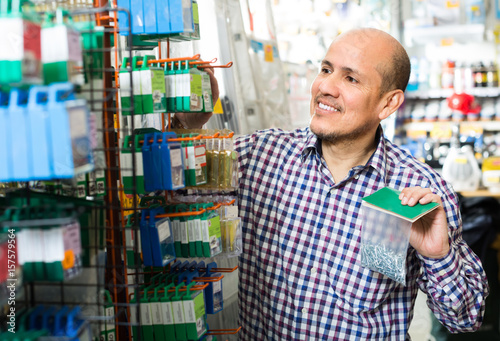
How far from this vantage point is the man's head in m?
2.11

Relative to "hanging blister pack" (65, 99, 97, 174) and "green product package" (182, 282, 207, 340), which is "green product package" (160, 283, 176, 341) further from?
"hanging blister pack" (65, 99, 97, 174)

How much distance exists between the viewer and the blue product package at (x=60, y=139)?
40.6 inches

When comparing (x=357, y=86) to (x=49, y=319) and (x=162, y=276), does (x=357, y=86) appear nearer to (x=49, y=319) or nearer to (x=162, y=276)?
(x=162, y=276)

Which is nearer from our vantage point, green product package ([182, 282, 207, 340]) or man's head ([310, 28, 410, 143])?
green product package ([182, 282, 207, 340])

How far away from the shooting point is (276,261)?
2.18 m

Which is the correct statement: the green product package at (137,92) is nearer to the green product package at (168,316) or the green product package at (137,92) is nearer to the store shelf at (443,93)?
the green product package at (168,316)

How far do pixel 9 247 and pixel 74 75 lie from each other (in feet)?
1.25

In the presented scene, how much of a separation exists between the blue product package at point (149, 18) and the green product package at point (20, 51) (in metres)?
0.55

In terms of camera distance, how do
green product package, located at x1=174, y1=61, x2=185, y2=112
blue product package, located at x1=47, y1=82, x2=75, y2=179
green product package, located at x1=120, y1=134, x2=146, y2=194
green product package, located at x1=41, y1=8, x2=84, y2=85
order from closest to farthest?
blue product package, located at x1=47, y1=82, x2=75, y2=179, green product package, located at x1=41, y1=8, x2=84, y2=85, green product package, located at x1=120, y1=134, x2=146, y2=194, green product package, located at x1=174, y1=61, x2=185, y2=112

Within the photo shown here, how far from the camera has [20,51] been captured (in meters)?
1.07

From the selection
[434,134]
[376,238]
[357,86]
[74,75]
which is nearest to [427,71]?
[434,134]

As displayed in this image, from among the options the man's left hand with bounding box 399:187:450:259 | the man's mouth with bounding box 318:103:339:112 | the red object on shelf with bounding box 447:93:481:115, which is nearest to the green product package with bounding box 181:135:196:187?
the man's mouth with bounding box 318:103:339:112

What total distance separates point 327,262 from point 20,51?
139cm

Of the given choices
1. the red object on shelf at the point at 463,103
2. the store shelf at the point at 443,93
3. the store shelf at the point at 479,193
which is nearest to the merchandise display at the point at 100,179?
the store shelf at the point at 479,193
